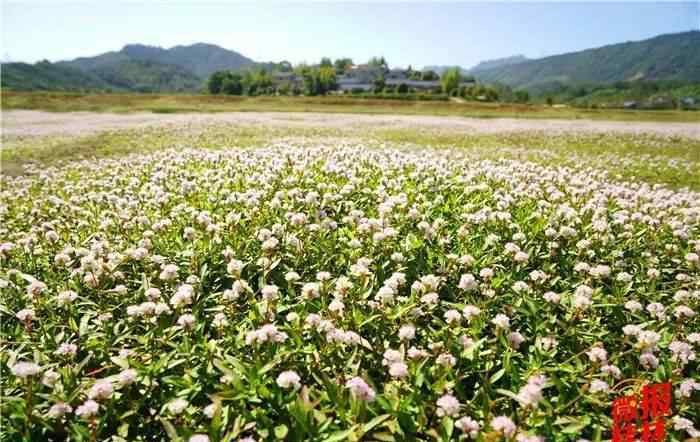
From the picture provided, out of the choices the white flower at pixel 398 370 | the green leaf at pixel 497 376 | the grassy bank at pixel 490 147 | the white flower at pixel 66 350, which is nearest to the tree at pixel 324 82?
the grassy bank at pixel 490 147

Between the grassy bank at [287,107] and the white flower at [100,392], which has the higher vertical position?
the grassy bank at [287,107]

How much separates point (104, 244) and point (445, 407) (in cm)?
490

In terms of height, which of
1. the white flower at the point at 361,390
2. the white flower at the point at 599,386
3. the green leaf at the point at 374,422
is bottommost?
the green leaf at the point at 374,422

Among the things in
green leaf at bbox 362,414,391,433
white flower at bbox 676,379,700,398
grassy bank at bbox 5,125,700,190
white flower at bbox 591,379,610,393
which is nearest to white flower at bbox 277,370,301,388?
green leaf at bbox 362,414,391,433

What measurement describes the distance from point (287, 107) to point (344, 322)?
55396mm

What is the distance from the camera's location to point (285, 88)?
124 meters

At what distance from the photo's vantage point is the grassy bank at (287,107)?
46625 mm

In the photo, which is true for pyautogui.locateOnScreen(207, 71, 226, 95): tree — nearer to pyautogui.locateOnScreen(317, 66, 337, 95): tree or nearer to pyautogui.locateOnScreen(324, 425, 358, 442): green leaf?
pyautogui.locateOnScreen(317, 66, 337, 95): tree

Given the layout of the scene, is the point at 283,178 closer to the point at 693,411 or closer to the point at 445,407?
the point at 445,407

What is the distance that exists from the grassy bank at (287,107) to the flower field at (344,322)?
42405 mm

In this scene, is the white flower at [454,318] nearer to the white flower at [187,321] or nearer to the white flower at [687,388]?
the white flower at [687,388]

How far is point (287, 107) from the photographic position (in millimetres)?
55938

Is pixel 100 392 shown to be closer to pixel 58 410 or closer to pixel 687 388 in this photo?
pixel 58 410

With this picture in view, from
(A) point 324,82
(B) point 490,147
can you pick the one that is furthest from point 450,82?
(B) point 490,147
